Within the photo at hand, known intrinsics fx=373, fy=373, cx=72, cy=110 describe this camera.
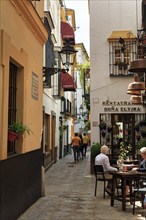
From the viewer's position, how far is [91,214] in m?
7.99

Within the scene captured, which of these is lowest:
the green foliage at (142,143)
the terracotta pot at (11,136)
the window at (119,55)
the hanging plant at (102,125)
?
the green foliage at (142,143)

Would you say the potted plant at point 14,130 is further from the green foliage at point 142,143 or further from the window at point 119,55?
the window at point 119,55

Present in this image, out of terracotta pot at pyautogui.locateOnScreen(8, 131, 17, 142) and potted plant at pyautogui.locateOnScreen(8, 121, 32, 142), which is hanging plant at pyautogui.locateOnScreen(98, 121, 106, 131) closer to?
potted plant at pyautogui.locateOnScreen(8, 121, 32, 142)

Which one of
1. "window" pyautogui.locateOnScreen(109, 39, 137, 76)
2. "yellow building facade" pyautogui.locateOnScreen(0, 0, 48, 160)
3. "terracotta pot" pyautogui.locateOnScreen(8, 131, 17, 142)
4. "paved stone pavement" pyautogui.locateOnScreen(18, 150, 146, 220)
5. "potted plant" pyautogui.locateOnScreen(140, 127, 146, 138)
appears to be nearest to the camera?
"yellow building facade" pyautogui.locateOnScreen(0, 0, 48, 160)

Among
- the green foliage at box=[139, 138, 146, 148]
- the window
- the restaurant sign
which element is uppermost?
the window

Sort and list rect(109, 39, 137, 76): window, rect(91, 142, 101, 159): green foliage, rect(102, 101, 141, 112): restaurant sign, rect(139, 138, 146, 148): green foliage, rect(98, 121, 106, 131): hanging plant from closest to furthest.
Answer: rect(139, 138, 146, 148): green foliage < rect(91, 142, 101, 159): green foliage < rect(98, 121, 106, 131): hanging plant < rect(102, 101, 141, 112): restaurant sign < rect(109, 39, 137, 76): window

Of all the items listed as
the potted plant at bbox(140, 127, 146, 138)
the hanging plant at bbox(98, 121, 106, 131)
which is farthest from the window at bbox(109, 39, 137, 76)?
the potted plant at bbox(140, 127, 146, 138)

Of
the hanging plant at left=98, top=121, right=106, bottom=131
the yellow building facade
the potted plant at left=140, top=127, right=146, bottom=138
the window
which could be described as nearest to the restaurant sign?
the hanging plant at left=98, top=121, right=106, bottom=131

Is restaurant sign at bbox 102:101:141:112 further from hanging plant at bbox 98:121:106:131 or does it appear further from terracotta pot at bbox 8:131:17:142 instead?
terracotta pot at bbox 8:131:17:142

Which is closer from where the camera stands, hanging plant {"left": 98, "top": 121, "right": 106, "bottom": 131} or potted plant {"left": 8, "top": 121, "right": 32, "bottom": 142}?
potted plant {"left": 8, "top": 121, "right": 32, "bottom": 142}

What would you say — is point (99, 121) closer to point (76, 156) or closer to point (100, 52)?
point (100, 52)

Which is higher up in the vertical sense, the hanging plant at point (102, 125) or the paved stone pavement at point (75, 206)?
the hanging plant at point (102, 125)

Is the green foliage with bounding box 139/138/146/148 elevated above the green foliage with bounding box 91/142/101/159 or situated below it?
above

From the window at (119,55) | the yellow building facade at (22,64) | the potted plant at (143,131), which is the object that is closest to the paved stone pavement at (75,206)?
the yellow building facade at (22,64)
